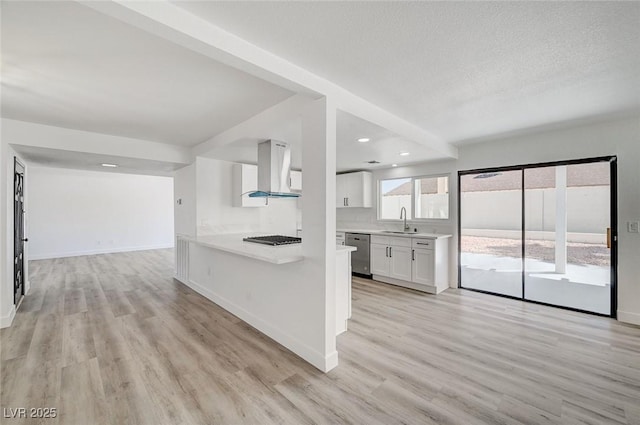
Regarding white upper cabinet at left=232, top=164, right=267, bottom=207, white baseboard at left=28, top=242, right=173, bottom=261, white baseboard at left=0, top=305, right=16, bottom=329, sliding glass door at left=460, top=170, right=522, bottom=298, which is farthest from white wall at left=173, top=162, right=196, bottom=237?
white baseboard at left=28, top=242, right=173, bottom=261

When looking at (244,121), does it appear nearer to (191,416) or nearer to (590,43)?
(191,416)

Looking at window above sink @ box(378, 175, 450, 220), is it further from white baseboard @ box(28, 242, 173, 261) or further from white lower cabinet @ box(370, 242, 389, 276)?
white baseboard @ box(28, 242, 173, 261)

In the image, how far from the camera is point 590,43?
174 centimetres

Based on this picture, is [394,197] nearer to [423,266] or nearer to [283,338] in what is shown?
[423,266]

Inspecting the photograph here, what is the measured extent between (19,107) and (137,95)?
1.45 meters

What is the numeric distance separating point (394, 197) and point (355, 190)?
2.80ft

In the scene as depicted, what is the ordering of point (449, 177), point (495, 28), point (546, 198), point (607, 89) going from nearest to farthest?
point (495, 28), point (607, 89), point (546, 198), point (449, 177)

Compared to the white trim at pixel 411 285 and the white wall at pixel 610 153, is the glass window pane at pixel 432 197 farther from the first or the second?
the white trim at pixel 411 285

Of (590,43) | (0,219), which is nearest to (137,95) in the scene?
(0,219)

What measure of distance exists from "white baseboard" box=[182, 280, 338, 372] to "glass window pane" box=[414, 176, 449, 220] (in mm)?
3595

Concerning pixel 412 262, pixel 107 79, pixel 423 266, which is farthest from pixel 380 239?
pixel 107 79

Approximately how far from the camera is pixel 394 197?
5781mm

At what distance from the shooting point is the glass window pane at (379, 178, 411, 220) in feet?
18.2

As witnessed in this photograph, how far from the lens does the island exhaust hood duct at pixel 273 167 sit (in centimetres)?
342
